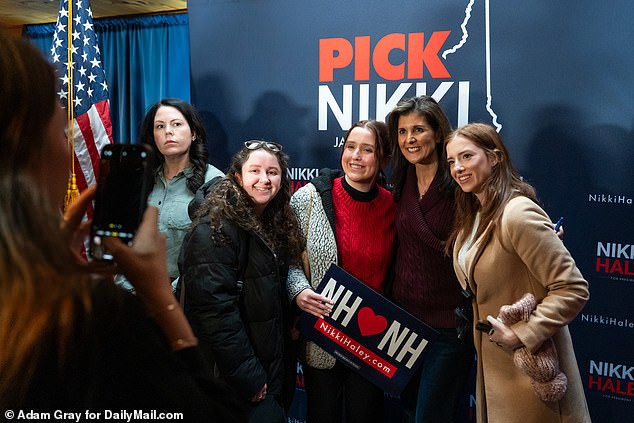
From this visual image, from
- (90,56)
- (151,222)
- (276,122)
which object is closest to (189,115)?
(276,122)

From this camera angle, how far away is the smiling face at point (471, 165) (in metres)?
2.11

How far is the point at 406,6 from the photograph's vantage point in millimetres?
2973

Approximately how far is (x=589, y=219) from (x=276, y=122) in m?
1.80

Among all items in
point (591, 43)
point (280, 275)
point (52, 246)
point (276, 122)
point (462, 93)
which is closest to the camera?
point (52, 246)

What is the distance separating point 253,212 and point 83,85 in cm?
177

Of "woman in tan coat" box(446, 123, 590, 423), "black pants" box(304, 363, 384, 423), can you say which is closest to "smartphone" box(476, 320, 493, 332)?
"woman in tan coat" box(446, 123, 590, 423)

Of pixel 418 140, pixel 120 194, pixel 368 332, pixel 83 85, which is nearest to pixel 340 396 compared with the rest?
pixel 368 332

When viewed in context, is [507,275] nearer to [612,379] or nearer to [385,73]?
[612,379]

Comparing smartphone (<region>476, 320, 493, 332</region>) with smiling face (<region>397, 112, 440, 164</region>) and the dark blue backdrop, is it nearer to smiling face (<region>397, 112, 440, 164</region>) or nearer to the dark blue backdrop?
smiling face (<region>397, 112, 440, 164</region>)

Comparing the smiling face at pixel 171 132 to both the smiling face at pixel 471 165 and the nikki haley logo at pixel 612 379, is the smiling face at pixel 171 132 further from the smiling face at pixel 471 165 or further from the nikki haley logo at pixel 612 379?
the nikki haley logo at pixel 612 379

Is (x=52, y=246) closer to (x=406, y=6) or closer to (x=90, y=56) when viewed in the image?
(x=406, y=6)

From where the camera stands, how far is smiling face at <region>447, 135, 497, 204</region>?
2.11 metres

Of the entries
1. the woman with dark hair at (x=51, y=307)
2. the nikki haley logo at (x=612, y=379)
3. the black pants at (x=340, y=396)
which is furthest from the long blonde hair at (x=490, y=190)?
the woman with dark hair at (x=51, y=307)

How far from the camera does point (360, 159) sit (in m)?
2.49
